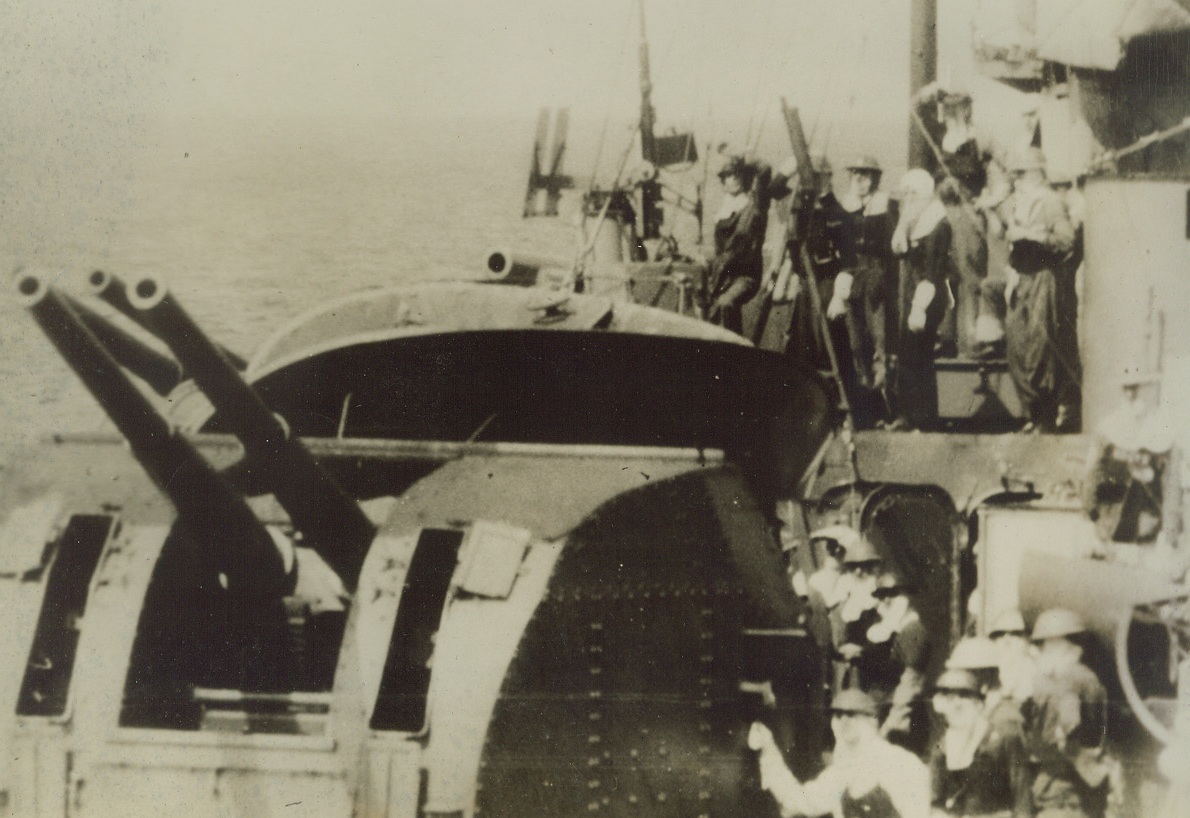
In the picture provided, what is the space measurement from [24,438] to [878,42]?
12.3 ft

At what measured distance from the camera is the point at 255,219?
560cm

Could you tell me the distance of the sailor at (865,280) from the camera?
19.0 ft

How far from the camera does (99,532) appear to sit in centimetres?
403

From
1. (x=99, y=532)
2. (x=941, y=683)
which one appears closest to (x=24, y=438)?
(x=99, y=532)

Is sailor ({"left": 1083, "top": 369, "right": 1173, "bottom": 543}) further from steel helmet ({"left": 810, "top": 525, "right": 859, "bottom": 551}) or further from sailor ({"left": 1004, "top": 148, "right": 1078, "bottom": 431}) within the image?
steel helmet ({"left": 810, "top": 525, "right": 859, "bottom": 551})

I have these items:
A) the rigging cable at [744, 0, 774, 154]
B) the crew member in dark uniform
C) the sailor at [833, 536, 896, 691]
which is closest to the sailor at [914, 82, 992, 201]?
the crew member in dark uniform

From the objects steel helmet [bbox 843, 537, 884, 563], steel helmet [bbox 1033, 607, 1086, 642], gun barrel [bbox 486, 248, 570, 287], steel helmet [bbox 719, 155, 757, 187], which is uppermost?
steel helmet [bbox 719, 155, 757, 187]

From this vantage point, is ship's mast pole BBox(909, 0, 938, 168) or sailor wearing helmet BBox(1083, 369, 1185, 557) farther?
ship's mast pole BBox(909, 0, 938, 168)

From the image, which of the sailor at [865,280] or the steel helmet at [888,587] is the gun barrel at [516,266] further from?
the steel helmet at [888,587]

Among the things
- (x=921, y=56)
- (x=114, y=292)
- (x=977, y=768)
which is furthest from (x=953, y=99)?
(x=114, y=292)

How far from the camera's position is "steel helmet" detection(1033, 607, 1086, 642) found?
16.0ft

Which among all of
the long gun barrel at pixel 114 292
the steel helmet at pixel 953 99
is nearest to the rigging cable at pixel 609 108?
the steel helmet at pixel 953 99

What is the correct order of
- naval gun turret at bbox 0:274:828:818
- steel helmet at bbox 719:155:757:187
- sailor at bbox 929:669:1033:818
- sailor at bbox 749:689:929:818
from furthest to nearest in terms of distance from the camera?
1. steel helmet at bbox 719:155:757:187
2. sailor at bbox 929:669:1033:818
3. sailor at bbox 749:689:929:818
4. naval gun turret at bbox 0:274:828:818

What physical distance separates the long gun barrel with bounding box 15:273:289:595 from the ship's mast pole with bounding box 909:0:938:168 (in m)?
3.38
